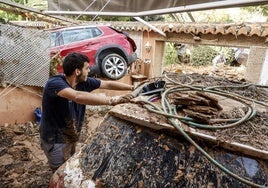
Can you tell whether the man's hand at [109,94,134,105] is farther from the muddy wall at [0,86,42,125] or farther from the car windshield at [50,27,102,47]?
the car windshield at [50,27,102,47]

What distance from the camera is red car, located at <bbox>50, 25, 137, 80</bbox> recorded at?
718cm

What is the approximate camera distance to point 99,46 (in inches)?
294

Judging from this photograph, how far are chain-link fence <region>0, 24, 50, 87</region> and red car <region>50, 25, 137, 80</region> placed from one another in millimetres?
805

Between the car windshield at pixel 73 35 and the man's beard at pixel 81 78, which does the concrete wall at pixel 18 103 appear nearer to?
the car windshield at pixel 73 35

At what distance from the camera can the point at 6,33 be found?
554 cm

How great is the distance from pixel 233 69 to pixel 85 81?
10879mm

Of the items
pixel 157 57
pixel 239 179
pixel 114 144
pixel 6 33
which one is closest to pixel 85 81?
pixel 114 144

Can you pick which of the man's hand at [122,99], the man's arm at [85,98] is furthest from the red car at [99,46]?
the man's hand at [122,99]

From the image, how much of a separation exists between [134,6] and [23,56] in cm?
456

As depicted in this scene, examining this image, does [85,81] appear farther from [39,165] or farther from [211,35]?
[211,35]

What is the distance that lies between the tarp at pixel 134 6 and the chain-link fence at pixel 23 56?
3.00m

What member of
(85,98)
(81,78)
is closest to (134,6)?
(85,98)

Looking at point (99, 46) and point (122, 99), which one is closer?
point (122, 99)

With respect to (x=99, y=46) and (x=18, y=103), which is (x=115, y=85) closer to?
(x=18, y=103)
